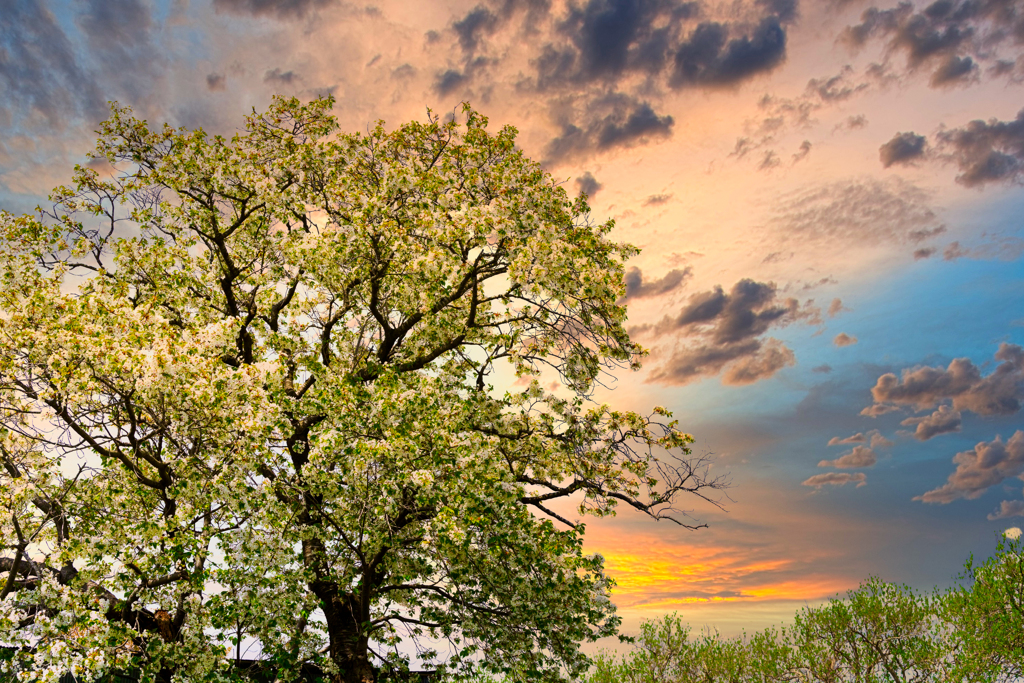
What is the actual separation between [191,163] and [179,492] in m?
9.50

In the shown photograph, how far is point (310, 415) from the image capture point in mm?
14039

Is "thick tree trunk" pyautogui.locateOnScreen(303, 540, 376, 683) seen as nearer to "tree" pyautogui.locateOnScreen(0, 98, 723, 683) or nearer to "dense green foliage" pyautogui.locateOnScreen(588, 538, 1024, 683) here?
"tree" pyautogui.locateOnScreen(0, 98, 723, 683)

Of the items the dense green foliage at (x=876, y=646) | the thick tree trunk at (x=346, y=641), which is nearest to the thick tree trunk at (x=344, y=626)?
the thick tree trunk at (x=346, y=641)

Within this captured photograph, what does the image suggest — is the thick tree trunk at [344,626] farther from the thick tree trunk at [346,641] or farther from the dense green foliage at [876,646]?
the dense green foliage at [876,646]

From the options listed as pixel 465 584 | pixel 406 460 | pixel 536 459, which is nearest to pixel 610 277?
pixel 536 459

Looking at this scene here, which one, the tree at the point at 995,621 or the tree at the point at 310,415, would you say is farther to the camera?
the tree at the point at 995,621

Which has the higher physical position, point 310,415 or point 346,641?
point 310,415

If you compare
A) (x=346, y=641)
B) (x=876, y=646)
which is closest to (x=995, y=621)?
(x=876, y=646)

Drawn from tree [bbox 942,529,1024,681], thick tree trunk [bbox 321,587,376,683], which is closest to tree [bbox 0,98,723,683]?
thick tree trunk [bbox 321,587,376,683]

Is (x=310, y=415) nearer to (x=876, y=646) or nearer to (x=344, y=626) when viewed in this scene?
(x=344, y=626)

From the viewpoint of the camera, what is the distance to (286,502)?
1312cm

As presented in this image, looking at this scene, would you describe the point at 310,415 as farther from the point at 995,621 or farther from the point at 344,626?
the point at 995,621

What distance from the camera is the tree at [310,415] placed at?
11664 mm

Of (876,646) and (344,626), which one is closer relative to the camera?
(344,626)
